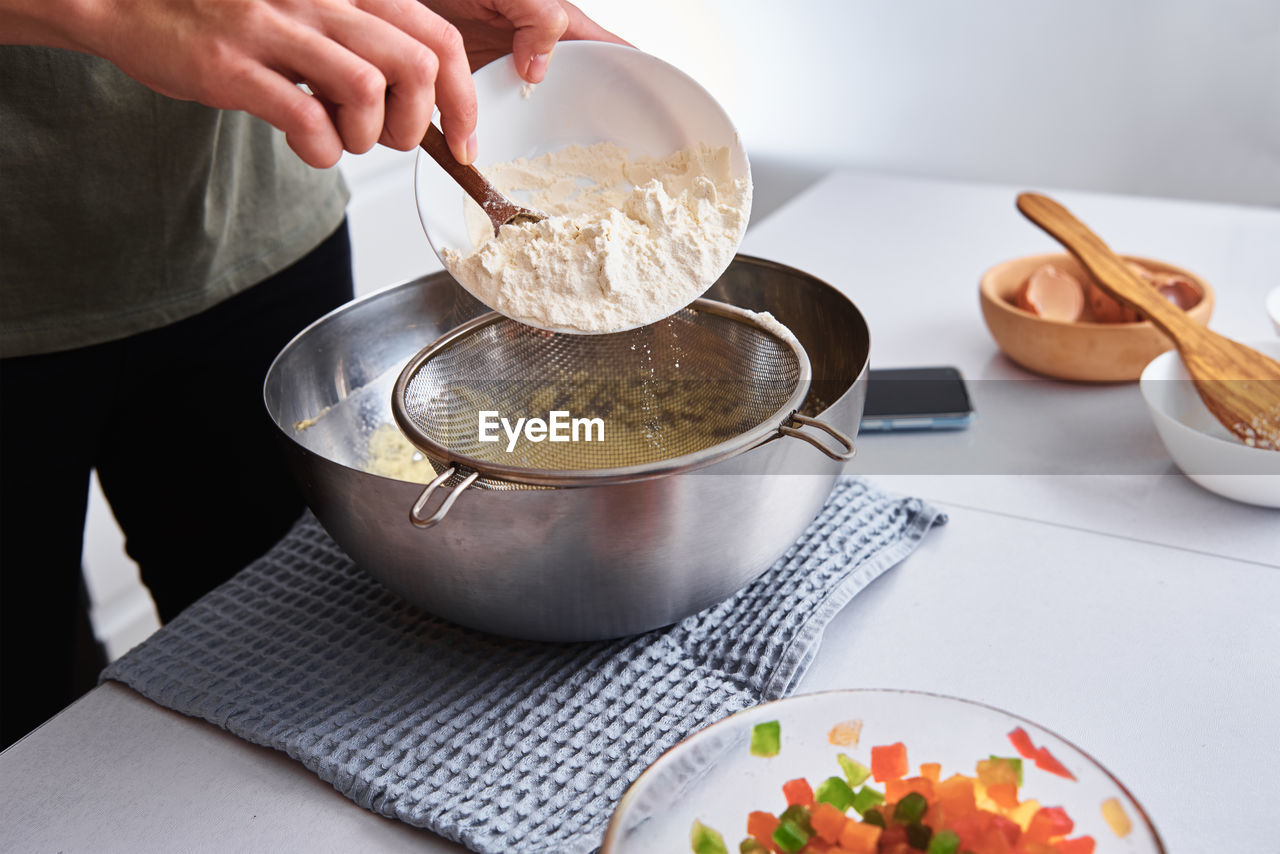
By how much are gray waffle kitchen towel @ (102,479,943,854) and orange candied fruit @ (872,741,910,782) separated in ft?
0.53

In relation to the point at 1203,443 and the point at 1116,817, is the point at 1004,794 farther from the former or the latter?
the point at 1203,443

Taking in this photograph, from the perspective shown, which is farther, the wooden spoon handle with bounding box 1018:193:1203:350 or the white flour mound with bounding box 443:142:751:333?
the wooden spoon handle with bounding box 1018:193:1203:350

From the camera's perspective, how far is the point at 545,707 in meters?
0.69

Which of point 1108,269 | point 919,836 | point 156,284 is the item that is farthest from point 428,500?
point 1108,269

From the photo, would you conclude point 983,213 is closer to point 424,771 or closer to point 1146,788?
point 1146,788

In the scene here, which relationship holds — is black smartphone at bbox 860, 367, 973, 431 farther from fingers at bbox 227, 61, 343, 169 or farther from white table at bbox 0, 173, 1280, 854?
fingers at bbox 227, 61, 343, 169

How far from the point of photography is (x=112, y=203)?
942mm

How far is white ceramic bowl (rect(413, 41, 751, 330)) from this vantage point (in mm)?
791

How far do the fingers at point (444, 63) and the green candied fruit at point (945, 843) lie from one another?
1.64ft

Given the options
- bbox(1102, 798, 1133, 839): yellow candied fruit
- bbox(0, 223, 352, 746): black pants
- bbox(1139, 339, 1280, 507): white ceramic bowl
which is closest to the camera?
bbox(1102, 798, 1133, 839): yellow candied fruit

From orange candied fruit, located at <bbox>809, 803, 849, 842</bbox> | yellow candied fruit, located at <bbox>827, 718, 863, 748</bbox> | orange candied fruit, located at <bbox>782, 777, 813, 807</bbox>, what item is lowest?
orange candied fruit, located at <bbox>782, 777, 813, 807</bbox>

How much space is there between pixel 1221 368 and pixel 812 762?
0.63 metres

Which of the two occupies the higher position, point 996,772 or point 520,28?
point 520,28

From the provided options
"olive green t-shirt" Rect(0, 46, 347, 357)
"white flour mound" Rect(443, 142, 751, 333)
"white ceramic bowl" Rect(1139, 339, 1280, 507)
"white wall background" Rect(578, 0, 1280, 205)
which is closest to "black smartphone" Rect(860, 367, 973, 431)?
"white ceramic bowl" Rect(1139, 339, 1280, 507)
